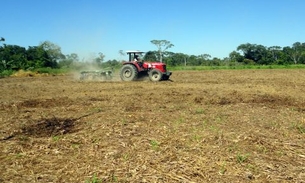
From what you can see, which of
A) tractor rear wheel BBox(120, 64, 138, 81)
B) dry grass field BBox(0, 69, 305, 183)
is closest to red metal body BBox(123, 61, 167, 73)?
tractor rear wheel BBox(120, 64, 138, 81)

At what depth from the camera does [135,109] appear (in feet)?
28.2

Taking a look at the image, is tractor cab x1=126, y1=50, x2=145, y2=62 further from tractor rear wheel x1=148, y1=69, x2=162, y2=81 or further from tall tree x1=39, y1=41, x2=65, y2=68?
tall tree x1=39, y1=41, x2=65, y2=68

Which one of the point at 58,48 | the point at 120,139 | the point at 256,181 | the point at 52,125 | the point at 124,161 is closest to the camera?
the point at 256,181

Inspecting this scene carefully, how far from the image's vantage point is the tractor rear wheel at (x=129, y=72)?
1980cm

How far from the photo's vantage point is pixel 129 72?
66.0ft

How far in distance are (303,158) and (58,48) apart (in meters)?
66.9

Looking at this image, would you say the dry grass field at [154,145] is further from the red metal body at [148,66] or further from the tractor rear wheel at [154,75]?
the red metal body at [148,66]

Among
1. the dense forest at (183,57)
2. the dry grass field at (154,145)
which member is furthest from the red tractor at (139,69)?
the dense forest at (183,57)

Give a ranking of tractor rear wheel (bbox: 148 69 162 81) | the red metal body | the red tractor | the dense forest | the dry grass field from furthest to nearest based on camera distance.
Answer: the dense forest → the red metal body → the red tractor → tractor rear wheel (bbox: 148 69 162 81) → the dry grass field

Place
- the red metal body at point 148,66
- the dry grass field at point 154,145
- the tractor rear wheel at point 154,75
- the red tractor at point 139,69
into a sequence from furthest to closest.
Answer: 1. the red metal body at point 148,66
2. the red tractor at point 139,69
3. the tractor rear wheel at point 154,75
4. the dry grass field at point 154,145

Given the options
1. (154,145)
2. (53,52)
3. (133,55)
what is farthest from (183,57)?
(154,145)

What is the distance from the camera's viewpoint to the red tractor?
19.6 m

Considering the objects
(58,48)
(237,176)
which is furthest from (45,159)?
(58,48)

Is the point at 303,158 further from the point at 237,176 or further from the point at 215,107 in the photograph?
the point at 215,107
